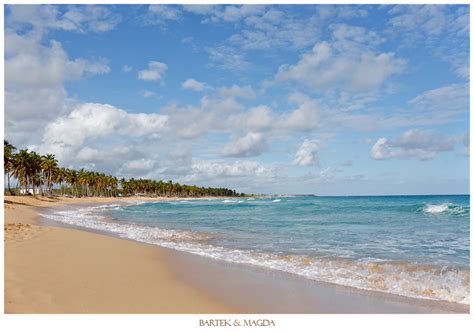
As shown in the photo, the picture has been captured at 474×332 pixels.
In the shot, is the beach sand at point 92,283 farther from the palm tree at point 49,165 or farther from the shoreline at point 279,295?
the palm tree at point 49,165

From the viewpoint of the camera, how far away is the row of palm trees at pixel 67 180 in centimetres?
7138

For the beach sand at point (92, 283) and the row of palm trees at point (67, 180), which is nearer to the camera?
the beach sand at point (92, 283)

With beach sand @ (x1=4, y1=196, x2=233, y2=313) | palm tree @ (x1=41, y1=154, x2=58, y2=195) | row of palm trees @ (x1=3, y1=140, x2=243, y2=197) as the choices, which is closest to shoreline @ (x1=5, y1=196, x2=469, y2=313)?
beach sand @ (x1=4, y1=196, x2=233, y2=313)

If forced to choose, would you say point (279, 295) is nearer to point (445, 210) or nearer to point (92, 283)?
point (92, 283)

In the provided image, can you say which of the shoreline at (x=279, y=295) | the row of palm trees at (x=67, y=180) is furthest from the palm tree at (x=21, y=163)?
the shoreline at (x=279, y=295)

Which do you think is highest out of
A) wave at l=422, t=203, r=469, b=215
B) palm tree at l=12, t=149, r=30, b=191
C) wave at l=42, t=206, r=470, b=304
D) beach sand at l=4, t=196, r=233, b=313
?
palm tree at l=12, t=149, r=30, b=191

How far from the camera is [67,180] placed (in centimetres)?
10531

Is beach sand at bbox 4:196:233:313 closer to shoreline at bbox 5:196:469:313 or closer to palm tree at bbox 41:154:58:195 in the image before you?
shoreline at bbox 5:196:469:313

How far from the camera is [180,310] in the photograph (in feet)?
17.9

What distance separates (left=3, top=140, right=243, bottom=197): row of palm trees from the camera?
234ft
